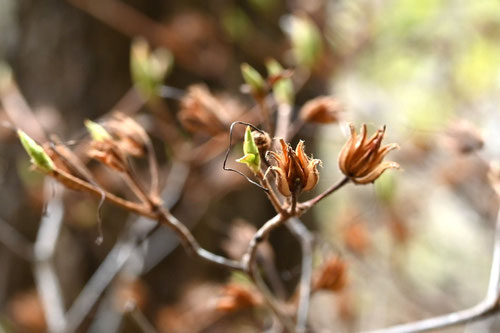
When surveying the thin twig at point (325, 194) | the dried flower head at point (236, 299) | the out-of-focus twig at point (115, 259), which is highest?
the thin twig at point (325, 194)

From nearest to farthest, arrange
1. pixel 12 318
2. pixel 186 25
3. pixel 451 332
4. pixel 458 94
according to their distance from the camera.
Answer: pixel 186 25, pixel 12 318, pixel 458 94, pixel 451 332

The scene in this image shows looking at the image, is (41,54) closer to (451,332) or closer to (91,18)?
(91,18)

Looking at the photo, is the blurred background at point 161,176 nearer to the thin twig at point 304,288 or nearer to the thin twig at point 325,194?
the thin twig at point 304,288

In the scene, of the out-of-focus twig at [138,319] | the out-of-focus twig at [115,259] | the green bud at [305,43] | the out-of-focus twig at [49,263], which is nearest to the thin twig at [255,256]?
the out-of-focus twig at [138,319]

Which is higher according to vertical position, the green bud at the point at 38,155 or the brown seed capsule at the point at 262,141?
the green bud at the point at 38,155

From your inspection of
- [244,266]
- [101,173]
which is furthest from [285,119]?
[101,173]

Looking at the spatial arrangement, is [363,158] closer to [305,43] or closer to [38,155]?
[38,155]

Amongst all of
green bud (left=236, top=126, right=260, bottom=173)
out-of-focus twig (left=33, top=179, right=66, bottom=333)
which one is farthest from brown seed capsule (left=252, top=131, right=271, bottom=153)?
out-of-focus twig (left=33, top=179, right=66, bottom=333)
